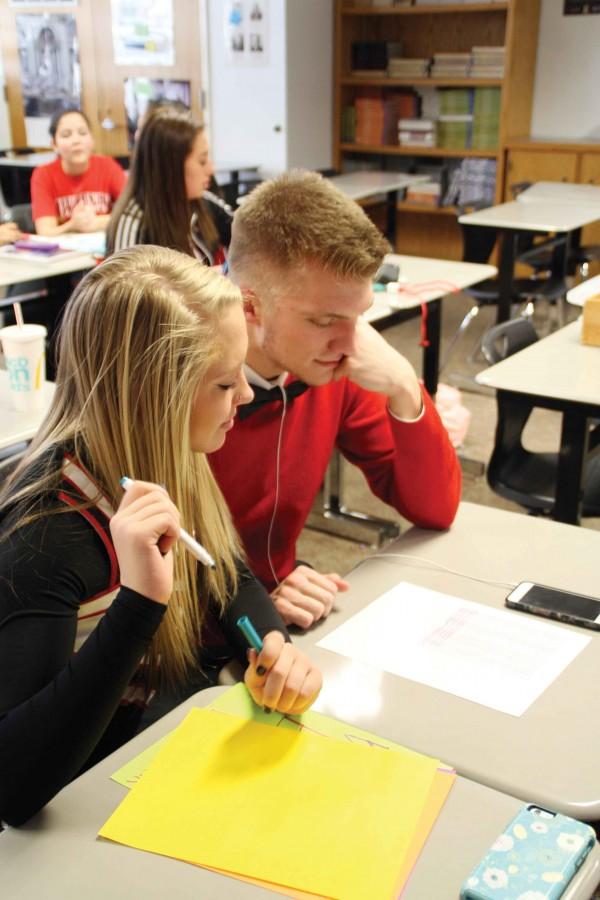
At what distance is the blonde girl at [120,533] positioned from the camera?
0.93m

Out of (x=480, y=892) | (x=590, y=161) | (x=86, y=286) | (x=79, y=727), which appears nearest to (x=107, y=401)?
(x=86, y=286)

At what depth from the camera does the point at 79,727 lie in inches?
36.8

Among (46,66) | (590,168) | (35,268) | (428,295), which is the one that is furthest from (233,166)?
(428,295)

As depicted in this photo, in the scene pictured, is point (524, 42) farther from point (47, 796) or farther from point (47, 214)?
point (47, 796)

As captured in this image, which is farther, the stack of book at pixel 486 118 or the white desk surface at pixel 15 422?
the stack of book at pixel 486 118

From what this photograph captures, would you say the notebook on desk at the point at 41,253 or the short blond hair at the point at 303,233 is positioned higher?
the short blond hair at the point at 303,233

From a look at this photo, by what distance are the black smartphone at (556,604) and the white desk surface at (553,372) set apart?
0.90m

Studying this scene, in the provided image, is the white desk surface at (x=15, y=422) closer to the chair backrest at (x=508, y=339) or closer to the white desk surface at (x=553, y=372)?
the white desk surface at (x=553, y=372)

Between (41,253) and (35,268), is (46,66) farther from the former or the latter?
(35,268)

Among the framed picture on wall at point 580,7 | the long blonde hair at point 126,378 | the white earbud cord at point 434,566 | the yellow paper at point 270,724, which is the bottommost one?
the white earbud cord at point 434,566

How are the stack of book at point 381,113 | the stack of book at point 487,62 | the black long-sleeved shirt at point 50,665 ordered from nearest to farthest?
the black long-sleeved shirt at point 50,665
the stack of book at point 487,62
the stack of book at point 381,113

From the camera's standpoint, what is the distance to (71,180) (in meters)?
4.77

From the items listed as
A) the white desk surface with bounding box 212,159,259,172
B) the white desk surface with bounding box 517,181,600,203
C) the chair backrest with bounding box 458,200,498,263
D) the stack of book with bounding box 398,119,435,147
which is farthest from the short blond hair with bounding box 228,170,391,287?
the stack of book with bounding box 398,119,435,147

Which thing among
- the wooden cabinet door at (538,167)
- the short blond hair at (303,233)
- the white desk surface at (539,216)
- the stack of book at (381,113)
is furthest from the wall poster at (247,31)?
the short blond hair at (303,233)
